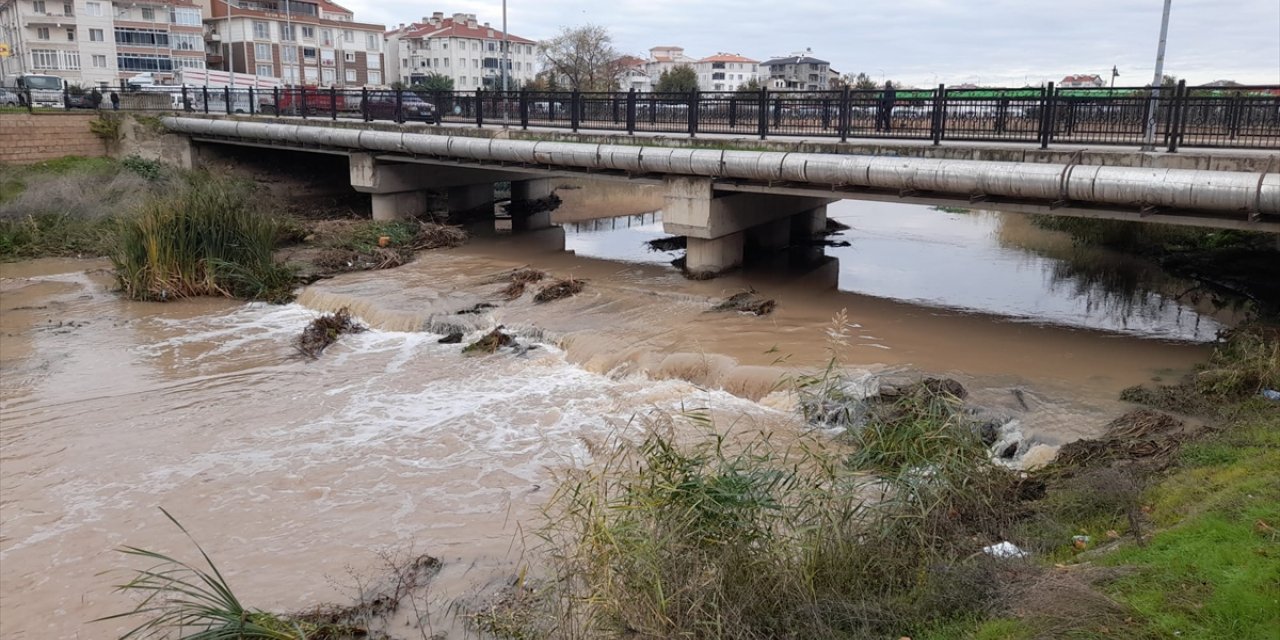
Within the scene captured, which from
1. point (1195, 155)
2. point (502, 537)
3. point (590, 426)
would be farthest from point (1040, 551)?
point (1195, 155)

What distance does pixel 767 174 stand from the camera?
50.9ft

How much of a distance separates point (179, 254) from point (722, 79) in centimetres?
12470

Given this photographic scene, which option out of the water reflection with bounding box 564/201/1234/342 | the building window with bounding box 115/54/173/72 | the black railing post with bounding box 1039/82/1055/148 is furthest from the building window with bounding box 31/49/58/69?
the black railing post with bounding box 1039/82/1055/148

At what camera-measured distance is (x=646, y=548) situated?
16.8 feet

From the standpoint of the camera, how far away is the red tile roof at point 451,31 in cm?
9731

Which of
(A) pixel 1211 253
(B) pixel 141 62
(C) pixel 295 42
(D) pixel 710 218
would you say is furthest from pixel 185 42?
(A) pixel 1211 253

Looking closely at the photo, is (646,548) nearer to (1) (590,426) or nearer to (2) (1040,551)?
(2) (1040,551)

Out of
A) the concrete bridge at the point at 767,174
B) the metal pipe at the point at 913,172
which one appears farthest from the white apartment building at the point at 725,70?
the metal pipe at the point at 913,172

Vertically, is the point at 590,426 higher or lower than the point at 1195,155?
lower

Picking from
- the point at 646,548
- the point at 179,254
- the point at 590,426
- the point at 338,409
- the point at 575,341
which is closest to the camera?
the point at 646,548

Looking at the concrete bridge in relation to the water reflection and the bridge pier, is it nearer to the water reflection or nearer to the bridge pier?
the bridge pier

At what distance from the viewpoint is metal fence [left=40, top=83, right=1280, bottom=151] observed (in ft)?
40.6

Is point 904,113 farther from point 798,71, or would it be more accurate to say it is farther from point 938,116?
point 798,71

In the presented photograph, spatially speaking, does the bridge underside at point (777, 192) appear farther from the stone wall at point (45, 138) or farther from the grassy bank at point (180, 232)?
the stone wall at point (45, 138)
